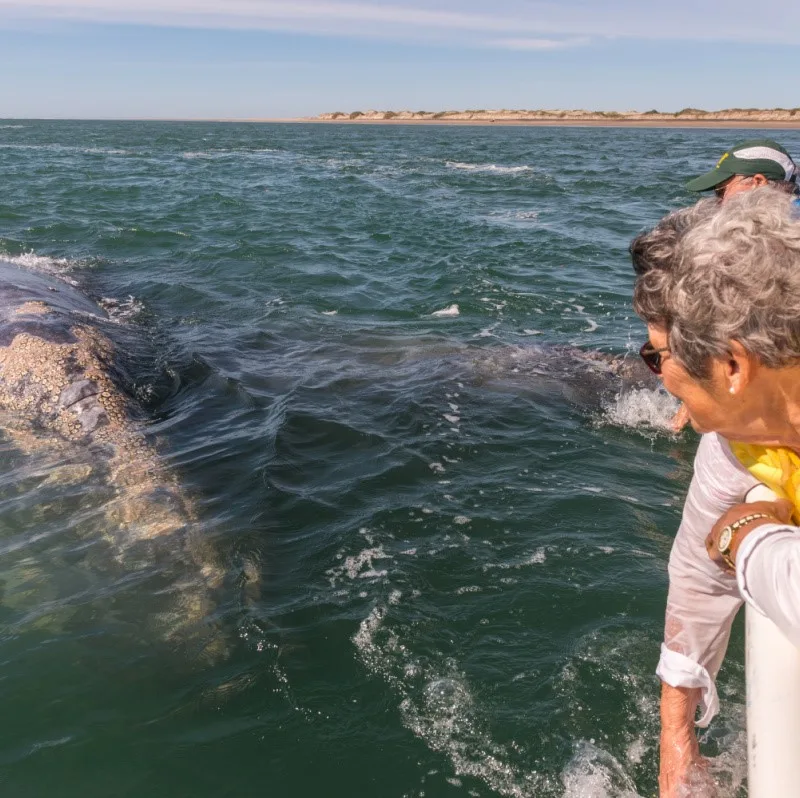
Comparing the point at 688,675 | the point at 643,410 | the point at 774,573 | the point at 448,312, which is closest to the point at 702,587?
the point at 688,675

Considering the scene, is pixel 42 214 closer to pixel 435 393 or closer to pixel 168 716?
pixel 435 393

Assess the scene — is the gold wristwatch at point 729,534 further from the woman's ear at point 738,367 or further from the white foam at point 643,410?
the white foam at point 643,410

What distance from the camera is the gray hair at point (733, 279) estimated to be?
1749 millimetres

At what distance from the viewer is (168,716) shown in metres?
3.41

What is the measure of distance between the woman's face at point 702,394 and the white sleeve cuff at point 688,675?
1066mm

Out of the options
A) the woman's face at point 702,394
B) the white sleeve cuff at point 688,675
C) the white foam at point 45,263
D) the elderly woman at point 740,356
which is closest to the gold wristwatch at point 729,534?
the elderly woman at point 740,356

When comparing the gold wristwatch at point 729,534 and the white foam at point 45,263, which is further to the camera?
the white foam at point 45,263

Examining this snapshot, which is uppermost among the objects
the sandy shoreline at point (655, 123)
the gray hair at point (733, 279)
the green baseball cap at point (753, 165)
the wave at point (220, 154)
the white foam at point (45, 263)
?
the sandy shoreline at point (655, 123)

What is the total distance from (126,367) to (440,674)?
18.0 ft

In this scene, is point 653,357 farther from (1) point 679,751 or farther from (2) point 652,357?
(1) point 679,751

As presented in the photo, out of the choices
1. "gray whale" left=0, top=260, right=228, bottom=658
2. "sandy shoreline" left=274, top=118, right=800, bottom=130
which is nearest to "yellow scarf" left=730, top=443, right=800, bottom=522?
"gray whale" left=0, top=260, right=228, bottom=658

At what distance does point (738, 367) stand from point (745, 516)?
440 millimetres

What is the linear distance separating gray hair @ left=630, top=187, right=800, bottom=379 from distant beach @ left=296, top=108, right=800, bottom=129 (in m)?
80.2

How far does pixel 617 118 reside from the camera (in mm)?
99125
